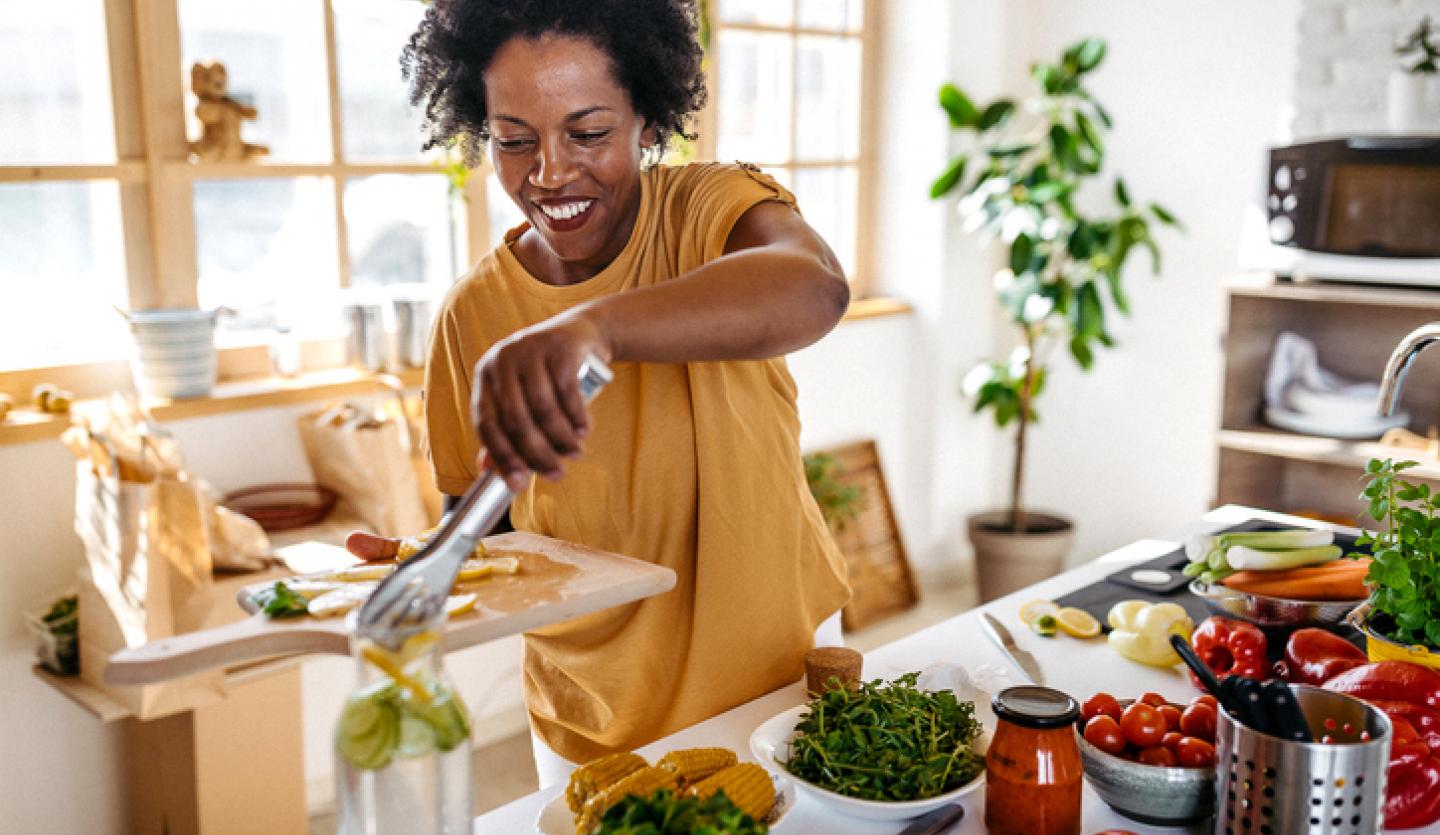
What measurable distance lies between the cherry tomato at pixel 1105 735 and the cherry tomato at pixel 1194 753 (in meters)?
0.05

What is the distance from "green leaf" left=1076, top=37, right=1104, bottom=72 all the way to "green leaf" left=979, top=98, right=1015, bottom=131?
0.24m

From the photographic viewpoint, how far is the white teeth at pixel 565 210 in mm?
1402

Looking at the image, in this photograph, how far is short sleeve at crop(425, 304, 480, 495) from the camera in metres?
1.59

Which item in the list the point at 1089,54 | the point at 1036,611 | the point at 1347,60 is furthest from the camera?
the point at 1089,54

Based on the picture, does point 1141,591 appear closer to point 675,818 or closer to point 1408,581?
point 1408,581

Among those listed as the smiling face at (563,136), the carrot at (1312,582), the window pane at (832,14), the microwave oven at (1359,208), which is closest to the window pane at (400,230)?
the window pane at (832,14)

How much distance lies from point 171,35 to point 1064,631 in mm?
2153

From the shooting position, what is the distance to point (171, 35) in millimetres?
2758

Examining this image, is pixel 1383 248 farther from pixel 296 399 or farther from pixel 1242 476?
pixel 296 399

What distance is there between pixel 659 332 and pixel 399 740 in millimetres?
381

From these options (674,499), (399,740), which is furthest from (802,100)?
(399,740)

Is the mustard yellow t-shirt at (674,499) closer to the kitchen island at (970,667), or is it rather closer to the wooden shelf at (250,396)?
the kitchen island at (970,667)

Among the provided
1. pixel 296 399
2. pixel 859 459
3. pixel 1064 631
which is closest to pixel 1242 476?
pixel 859 459

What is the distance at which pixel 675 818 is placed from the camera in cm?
104
